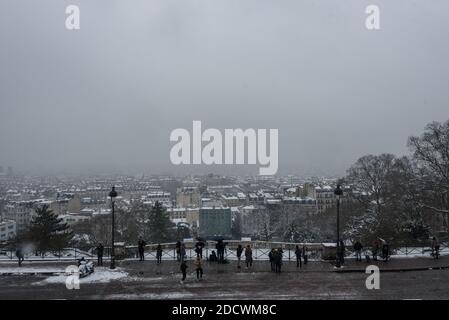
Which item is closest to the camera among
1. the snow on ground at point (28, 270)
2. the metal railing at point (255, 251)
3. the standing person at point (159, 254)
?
the snow on ground at point (28, 270)

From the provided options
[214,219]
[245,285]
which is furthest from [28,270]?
[214,219]

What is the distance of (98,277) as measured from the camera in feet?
44.8

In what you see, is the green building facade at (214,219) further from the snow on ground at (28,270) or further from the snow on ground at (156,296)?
the snow on ground at (156,296)

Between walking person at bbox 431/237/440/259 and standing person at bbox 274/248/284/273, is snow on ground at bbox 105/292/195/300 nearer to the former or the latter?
standing person at bbox 274/248/284/273

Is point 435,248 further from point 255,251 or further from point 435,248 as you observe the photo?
point 255,251

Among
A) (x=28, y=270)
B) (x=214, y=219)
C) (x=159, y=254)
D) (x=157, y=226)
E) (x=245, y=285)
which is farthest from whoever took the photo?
(x=214, y=219)

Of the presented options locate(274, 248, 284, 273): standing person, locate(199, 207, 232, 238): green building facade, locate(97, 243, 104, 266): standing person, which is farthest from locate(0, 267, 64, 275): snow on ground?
locate(199, 207, 232, 238): green building facade

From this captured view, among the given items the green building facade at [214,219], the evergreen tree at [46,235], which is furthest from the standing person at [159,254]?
the green building facade at [214,219]

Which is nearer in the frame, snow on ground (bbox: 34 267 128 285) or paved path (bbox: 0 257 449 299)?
paved path (bbox: 0 257 449 299)

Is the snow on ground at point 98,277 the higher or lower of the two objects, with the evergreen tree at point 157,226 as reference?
higher

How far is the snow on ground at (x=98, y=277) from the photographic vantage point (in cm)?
1318

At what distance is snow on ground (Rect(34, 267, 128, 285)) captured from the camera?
1318 cm

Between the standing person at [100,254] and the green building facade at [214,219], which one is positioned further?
the green building facade at [214,219]

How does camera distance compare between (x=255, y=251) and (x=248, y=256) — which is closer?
(x=248, y=256)
